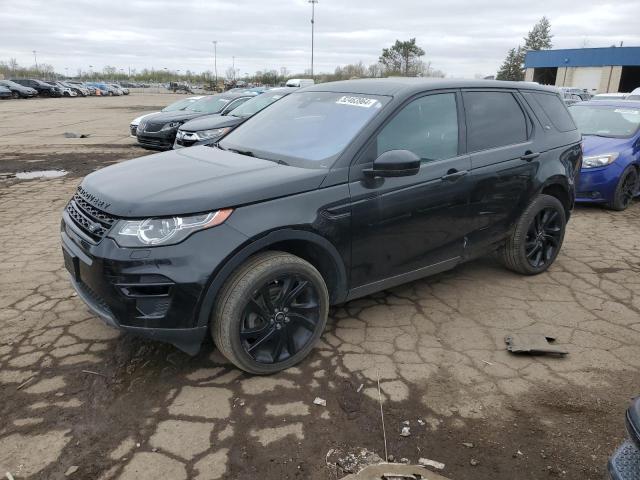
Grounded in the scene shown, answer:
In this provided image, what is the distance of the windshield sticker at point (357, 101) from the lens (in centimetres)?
356

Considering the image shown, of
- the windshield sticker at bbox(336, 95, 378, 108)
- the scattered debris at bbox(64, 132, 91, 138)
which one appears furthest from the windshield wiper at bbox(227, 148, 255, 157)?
the scattered debris at bbox(64, 132, 91, 138)

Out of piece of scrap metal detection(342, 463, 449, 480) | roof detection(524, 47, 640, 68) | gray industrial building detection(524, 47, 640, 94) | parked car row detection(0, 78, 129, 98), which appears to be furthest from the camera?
gray industrial building detection(524, 47, 640, 94)

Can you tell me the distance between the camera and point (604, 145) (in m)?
7.34

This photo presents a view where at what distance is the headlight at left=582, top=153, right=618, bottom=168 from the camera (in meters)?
7.16

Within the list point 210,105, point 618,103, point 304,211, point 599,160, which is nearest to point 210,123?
point 210,105

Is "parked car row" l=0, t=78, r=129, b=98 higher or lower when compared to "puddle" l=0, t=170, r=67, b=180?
higher

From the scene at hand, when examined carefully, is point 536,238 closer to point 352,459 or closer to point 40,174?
point 352,459

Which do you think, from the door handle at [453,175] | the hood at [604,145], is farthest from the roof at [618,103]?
the door handle at [453,175]

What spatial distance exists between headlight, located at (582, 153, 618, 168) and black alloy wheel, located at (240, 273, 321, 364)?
5794 mm

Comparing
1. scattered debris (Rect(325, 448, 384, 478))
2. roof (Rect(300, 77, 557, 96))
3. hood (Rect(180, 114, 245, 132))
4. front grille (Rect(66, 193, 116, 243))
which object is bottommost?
scattered debris (Rect(325, 448, 384, 478))

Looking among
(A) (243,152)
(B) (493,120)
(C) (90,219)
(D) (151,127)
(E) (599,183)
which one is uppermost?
(B) (493,120)

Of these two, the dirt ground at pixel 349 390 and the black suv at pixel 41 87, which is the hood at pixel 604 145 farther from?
the black suv at pixel 41 87

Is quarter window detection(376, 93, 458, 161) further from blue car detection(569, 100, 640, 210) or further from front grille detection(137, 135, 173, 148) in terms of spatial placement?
front grille detection(137, 135, 173, 148)

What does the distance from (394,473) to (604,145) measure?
6.78 meters
